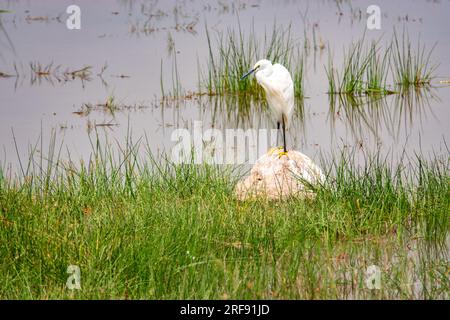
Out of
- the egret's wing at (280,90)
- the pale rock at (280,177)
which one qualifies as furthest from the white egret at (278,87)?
the pale rock at (280,177)

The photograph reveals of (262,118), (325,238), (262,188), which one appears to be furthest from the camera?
(262,118)

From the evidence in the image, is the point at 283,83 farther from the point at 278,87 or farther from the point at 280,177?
the point at 280,177

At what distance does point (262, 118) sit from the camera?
33.3 ft

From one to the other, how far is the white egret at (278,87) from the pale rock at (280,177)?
0.52m

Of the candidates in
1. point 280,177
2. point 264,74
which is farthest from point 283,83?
point 280,177

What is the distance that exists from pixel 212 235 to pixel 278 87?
240cm

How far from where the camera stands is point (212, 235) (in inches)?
203

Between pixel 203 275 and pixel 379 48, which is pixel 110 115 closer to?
pixel 379 48

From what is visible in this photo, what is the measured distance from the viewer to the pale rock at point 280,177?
6.32 m

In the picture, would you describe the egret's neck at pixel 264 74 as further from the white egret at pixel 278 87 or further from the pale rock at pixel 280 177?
the pale rock at pixel 280 177
